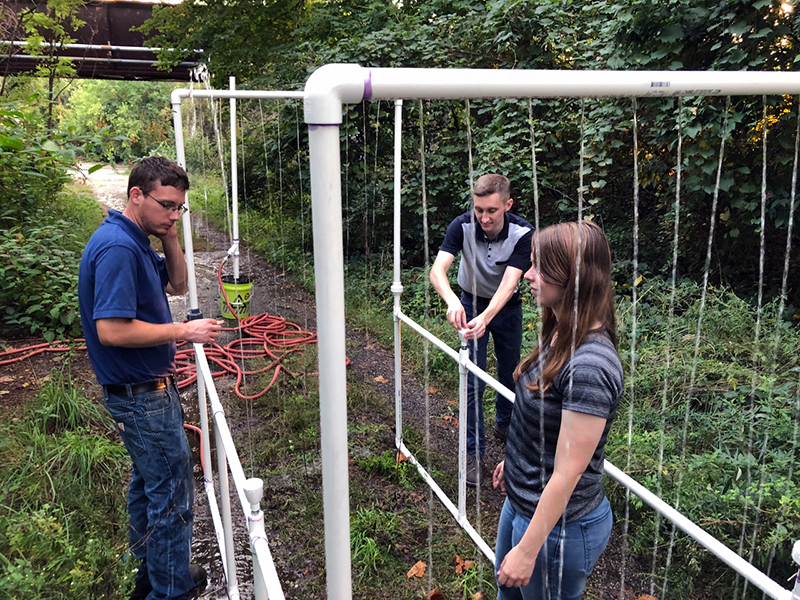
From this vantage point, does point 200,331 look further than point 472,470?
No

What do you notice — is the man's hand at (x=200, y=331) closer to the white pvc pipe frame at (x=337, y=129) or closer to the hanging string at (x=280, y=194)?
the white pvc pipe frame at (x=337, y=129)

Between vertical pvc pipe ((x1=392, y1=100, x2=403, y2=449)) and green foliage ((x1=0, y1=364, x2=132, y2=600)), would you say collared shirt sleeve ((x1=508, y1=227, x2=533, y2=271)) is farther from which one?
green foliage ((x1=0, y1=364, x2=132, y2=600))

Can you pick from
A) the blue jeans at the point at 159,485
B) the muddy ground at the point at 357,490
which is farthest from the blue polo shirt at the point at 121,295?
the muddy ground at the point at 357,490

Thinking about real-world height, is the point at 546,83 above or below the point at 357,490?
above

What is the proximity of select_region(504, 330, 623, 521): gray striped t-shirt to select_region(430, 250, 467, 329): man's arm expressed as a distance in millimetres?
1291

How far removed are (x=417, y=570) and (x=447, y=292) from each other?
1561 millimetres

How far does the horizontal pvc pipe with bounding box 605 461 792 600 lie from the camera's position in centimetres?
116

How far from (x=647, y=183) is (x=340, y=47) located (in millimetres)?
4948

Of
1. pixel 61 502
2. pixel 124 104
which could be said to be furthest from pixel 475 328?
pixel 124 104

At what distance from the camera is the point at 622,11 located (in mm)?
4984

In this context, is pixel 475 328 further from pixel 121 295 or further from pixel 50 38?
pixel 50 38

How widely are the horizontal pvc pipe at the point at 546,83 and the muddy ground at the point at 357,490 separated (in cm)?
244

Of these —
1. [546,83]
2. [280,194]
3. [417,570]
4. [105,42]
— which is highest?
[105,42]

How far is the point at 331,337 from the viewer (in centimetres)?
104
